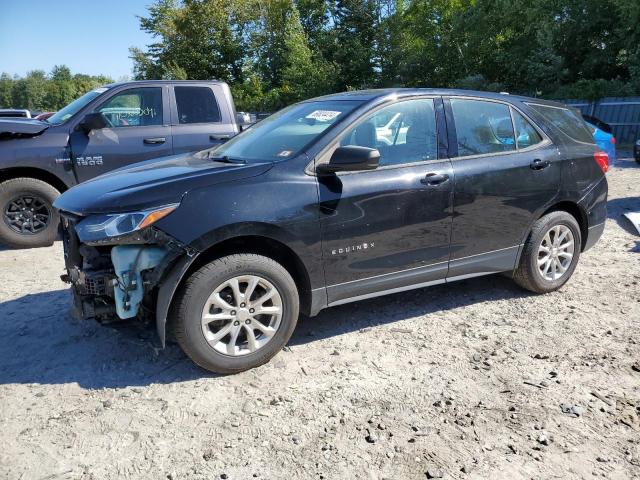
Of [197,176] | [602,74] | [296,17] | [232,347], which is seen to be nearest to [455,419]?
[232,347]

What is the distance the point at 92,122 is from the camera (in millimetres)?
6188

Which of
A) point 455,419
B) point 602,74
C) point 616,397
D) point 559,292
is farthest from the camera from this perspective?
point 602,74

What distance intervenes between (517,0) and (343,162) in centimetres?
2590

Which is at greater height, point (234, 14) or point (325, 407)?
point (234, 14)

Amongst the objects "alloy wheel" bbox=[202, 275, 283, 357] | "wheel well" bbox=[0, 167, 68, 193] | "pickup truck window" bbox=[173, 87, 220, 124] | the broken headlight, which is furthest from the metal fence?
the broken headlight

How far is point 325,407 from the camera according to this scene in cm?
302

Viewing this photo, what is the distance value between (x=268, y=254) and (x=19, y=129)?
4154 millimetres

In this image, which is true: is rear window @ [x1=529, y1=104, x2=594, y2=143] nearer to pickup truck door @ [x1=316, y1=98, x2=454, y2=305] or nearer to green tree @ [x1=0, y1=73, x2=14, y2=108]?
pickup truck door @ [x1=316, y1=98, x2=454, y2=305]

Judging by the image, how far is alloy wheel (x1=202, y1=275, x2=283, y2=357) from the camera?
127 inches

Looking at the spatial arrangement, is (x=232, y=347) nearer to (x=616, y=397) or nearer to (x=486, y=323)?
(x=486, y=323)

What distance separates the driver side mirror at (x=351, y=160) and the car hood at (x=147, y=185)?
1.28ft

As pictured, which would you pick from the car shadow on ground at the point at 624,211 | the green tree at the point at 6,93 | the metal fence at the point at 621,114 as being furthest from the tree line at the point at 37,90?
the car shadow on ground at the point at 624,211

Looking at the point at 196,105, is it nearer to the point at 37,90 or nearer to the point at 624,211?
the point at 624,211

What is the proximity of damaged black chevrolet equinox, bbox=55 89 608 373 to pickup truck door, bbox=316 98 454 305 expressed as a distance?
0.01m
